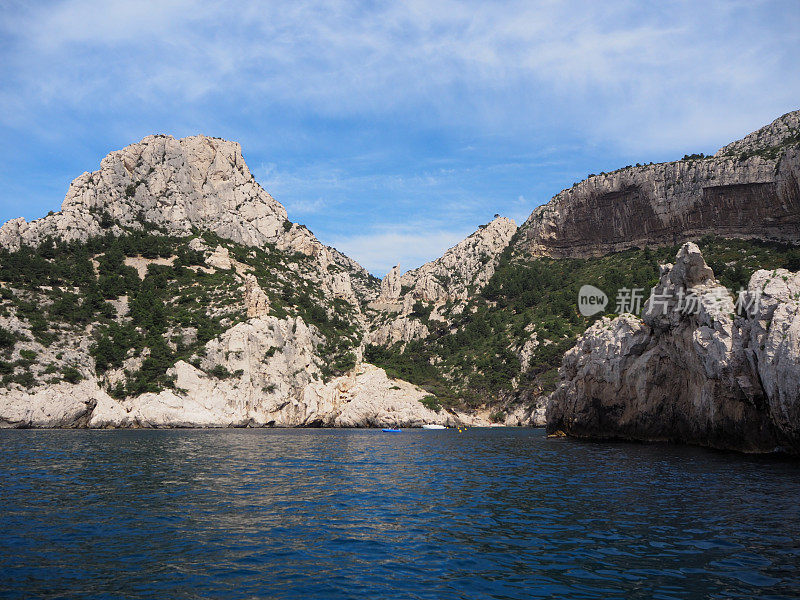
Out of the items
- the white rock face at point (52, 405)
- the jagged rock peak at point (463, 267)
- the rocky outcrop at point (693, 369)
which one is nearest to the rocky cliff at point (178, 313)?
the white rock face at point (52, 405)

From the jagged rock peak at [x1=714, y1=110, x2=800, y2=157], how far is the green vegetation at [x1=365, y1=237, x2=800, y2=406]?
26.3 meters

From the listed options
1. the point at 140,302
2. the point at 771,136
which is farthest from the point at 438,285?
the point at 771,136

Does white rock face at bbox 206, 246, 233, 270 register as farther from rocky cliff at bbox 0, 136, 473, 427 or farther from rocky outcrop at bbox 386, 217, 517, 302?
rocky outcrop at bbox 386, 217, 517, 302

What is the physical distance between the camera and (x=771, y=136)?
13025 cm

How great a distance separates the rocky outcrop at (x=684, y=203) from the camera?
385 ft

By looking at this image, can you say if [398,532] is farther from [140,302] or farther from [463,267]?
[463,267]

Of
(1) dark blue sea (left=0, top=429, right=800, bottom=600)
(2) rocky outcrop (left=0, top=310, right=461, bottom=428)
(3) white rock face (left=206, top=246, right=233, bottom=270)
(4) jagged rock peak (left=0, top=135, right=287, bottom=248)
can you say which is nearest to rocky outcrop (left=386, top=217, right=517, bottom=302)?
(4) jagged rock peak (left=0, top=135, right=287, bottom=248)

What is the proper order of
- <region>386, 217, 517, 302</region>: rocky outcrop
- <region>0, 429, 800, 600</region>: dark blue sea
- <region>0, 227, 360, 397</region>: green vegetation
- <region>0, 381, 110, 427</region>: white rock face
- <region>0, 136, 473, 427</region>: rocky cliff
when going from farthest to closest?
<region>386, 217, 517, 302</region>: rocky outcrop → <region>0, 227, 360, 397</region>: green vegetation → <region>0, 136, 473, 427</region>: rocky cliff → <region>0, 381, 110, 427</region>: white rock face → <region>0, 429, 800, 600</region>: dark blue sea

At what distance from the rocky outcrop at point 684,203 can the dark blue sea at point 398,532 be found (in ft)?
349

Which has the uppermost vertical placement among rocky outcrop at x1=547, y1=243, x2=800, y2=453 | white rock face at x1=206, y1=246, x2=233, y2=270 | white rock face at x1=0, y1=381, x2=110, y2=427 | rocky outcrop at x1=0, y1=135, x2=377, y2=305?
rocky outcrop at x1=0, y1=135, x2=377, y2=305

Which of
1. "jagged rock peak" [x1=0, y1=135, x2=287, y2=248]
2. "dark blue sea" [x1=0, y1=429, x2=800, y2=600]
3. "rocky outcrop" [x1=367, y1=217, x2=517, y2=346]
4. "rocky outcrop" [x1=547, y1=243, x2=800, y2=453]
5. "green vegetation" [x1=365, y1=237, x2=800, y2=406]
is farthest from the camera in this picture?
"rocky outcrop" [x1=367, y1=217, x2=517, y2=346]

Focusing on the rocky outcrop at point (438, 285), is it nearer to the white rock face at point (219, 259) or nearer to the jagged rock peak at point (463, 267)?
the jagged rock peak at point (463, 267)

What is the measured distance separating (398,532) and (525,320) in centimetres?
12162

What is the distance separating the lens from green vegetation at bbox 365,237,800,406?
11352 cm
